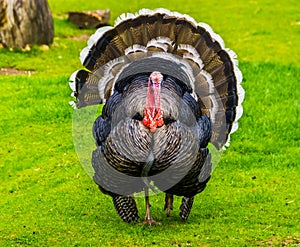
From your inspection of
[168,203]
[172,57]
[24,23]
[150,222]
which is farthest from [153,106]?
[24,23]

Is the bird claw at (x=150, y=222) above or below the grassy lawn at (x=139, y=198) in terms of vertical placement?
above

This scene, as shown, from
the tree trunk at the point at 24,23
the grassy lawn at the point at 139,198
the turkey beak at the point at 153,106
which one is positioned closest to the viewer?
the turkey beak at the point at 153,106

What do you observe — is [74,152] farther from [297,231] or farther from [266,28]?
[266,28]

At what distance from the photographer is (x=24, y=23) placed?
44.5 feet

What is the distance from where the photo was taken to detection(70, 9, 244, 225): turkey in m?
5.88

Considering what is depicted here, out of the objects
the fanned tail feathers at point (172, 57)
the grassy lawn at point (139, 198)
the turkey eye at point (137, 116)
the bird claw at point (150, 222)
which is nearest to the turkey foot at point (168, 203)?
the grassy lawn at point (139, 198)

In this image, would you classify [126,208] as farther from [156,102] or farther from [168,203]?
[156,102]

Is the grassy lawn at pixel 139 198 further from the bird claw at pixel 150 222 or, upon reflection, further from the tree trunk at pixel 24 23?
the tree trunk at pixel 24 23

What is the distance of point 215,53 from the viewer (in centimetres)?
680

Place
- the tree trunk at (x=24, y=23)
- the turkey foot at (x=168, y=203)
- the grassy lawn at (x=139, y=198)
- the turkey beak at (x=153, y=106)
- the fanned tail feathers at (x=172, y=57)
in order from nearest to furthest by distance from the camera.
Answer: the turkey beak at (x=153, y=106)
the grassy lawn at (x=139, y=198)
the fanned tail feathers at (x=172, y=57)
the turkey foot at (x=168, y=203)
the tree trunk at (x=24, y=23)

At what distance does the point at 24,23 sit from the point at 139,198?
6850 mm

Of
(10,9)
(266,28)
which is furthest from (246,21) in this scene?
(10,9)

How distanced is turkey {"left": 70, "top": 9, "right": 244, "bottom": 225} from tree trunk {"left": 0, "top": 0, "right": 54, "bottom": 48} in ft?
22.4

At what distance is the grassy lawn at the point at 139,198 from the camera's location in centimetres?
658
